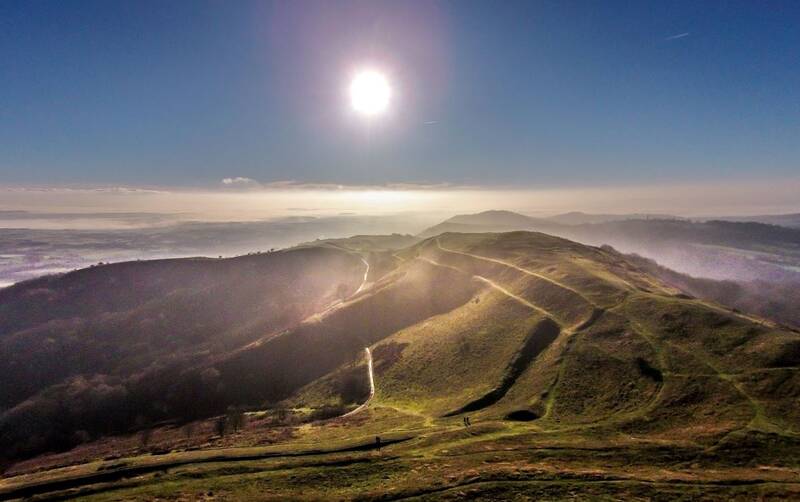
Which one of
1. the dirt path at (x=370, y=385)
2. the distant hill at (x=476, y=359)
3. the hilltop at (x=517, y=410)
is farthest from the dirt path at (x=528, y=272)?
the dirt path at (x=370, y=385)

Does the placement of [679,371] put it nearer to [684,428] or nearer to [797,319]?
[684,428]

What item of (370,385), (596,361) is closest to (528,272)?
(596,361)

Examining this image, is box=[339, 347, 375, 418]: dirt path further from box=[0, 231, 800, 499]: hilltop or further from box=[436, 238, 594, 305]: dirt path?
box=[436, 238, 594, 305]: dirt path

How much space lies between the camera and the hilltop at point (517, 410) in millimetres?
47594

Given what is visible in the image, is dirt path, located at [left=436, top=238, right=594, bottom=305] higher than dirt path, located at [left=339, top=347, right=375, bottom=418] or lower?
higher

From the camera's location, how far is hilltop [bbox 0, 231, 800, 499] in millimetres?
47594

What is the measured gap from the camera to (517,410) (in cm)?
7000

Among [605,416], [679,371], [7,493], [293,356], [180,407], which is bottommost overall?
[180,407]

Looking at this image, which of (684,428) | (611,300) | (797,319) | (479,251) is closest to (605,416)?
(684,428)

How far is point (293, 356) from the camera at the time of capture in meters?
136

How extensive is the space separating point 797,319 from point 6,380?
359 m

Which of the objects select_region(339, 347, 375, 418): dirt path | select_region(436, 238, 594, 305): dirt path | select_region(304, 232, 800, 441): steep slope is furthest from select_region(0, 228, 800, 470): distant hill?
select_region(339, 347, 375, 418): dirt path

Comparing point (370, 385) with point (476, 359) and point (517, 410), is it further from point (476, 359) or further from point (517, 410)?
point (517, 410)

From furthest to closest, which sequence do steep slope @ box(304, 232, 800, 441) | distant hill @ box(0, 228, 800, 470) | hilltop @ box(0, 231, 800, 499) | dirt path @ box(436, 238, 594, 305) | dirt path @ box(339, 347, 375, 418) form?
dirt path @ box(436, 238, 594, 305), dirt path @ box(339, 347, 375, 418), distant hill @ box(0, 228, 800, 470), steep slope @ box(304, 232, 800, 441), hilltop @ box(0, 231, 800, 499)
